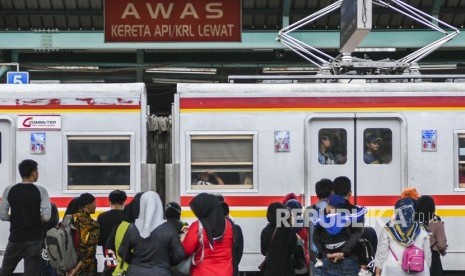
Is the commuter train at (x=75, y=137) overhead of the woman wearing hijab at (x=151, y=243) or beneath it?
overhead

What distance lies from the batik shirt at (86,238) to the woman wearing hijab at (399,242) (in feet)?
10.5

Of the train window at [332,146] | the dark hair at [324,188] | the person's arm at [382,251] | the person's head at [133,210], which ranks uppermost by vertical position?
the train window at [332,146]

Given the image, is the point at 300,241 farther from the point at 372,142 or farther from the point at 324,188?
the point at 372,142

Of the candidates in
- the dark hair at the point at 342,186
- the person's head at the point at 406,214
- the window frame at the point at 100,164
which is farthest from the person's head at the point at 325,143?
the person's head at the point at 406,214

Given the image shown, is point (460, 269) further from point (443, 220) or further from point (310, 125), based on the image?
point (310, 125)

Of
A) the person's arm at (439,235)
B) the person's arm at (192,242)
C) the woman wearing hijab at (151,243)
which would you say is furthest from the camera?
the person's arm at (439,235)

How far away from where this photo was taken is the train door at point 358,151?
12727 millimetres

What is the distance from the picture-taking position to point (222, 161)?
42.0 ft

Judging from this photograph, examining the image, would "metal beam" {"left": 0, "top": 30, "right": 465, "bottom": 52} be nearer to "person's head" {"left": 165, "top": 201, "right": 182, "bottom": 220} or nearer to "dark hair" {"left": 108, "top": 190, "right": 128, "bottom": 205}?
"person's head" {"left": 165, "top": 201, "right": 182, "bottom": 220}

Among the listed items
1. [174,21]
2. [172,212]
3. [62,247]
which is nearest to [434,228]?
[172,212]

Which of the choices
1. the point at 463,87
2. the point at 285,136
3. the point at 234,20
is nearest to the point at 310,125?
the point at 285,136

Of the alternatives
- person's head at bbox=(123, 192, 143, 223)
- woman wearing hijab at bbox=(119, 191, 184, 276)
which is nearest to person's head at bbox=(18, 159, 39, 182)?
person's head at bbox=(123, 192, 143, 223)

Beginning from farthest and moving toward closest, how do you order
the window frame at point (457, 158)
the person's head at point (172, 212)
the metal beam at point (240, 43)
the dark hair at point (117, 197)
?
the metal beam at point (240, 43)
the window frame at point (457, 158)
the person's head at point (172, 212)
the dark hair at point (117, 197)

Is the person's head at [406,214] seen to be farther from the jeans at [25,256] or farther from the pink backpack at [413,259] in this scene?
the jeans at [25,256]
